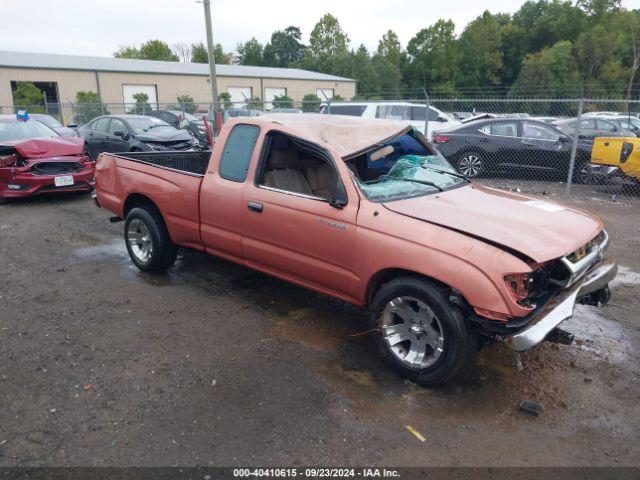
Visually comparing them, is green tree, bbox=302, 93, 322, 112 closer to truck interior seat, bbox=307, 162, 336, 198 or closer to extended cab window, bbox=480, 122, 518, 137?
extended cab window, bbox=480, 122, 518, 137

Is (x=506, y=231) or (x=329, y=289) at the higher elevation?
(x=506, y=231)

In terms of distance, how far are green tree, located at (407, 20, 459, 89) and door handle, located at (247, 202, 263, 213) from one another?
63463mm

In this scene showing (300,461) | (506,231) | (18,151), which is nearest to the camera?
(300,461)

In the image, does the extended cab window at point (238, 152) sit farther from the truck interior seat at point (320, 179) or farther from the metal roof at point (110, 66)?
the metal roof at point (110, 66)

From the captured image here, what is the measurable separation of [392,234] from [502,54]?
227ft

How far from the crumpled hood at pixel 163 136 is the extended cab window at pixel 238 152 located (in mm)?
8234

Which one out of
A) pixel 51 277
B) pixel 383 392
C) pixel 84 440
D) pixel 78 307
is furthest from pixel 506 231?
pixel 51 277

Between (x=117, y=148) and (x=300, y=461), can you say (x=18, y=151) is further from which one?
(x=300, y=461)

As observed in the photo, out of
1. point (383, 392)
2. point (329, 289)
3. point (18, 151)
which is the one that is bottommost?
point (383, 392)

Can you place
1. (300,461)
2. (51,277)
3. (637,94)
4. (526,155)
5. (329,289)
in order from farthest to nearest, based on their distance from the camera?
(637,94) → (526,155) → (51,277) → (329,289) → (300,461)

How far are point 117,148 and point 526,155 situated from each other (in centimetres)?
987

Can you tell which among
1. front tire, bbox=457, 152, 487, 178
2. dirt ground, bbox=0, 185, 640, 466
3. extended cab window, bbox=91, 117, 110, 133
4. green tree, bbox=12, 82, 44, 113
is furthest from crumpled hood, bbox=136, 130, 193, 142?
green tree, bbox=12, 82, 44, 113

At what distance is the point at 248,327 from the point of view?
14.8ft

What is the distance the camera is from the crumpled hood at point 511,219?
330 cm
